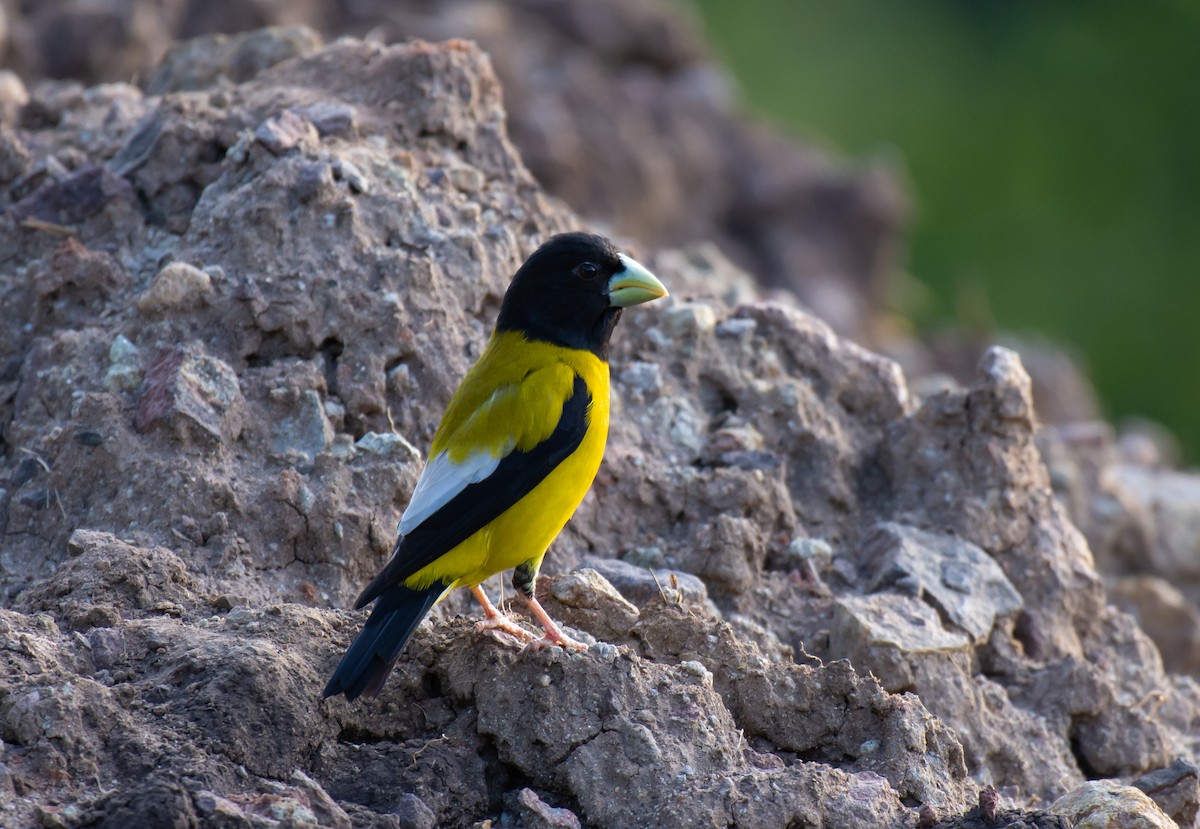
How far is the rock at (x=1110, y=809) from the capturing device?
4336 millimetres

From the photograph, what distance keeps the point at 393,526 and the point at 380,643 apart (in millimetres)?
1019

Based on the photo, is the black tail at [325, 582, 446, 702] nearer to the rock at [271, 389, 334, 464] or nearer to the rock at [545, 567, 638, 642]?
the rock at [545, 567, 638, 642]

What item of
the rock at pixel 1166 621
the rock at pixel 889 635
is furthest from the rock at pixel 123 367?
the rock at pixel 1166 621

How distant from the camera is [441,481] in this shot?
507 centimetres

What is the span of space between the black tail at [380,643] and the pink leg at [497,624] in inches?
8.8

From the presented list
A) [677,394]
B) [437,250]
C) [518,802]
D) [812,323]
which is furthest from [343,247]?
[518,802]

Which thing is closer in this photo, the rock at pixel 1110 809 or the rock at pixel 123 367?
the rock at pixel 1110 809

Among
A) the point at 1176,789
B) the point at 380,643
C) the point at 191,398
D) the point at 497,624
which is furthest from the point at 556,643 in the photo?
the point at 1176,789

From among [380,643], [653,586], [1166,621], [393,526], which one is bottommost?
[380,643]

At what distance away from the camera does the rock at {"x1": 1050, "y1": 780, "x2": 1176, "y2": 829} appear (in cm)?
434

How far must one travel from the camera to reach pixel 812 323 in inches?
262

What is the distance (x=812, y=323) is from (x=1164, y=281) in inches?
632

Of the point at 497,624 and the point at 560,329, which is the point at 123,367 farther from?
the point at 497,624

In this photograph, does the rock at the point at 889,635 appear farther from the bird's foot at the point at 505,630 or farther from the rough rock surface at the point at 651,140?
the rough rock surface at the point at 651,140
